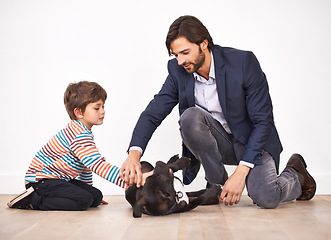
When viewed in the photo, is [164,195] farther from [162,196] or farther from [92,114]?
[92,114]

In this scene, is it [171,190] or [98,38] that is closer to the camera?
[171,190]

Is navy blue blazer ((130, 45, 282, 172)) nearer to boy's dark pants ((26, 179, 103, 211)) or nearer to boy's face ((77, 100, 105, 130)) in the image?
boy's face ((77, 100, 105, 130))

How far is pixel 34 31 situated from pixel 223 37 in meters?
1.31

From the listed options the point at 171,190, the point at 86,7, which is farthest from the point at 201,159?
the point at 86,7

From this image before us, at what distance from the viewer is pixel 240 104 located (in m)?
2.06

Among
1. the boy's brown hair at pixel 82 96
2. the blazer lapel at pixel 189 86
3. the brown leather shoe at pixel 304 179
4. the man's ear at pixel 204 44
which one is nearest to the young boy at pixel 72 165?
the boy's brown hair at pixel 82 96

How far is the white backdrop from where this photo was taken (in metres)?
2.74

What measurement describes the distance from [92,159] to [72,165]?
198 mm

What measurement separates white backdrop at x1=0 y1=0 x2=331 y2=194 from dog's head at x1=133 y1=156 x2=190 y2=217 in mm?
1017

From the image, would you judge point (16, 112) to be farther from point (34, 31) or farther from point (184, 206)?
point (184, 206)

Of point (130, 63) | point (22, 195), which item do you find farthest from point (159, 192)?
point (130, 63)

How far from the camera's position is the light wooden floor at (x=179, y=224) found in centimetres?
137

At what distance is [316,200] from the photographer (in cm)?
230

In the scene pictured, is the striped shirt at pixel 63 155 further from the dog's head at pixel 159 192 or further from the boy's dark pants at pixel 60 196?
the dog's head at pixel 159 192
